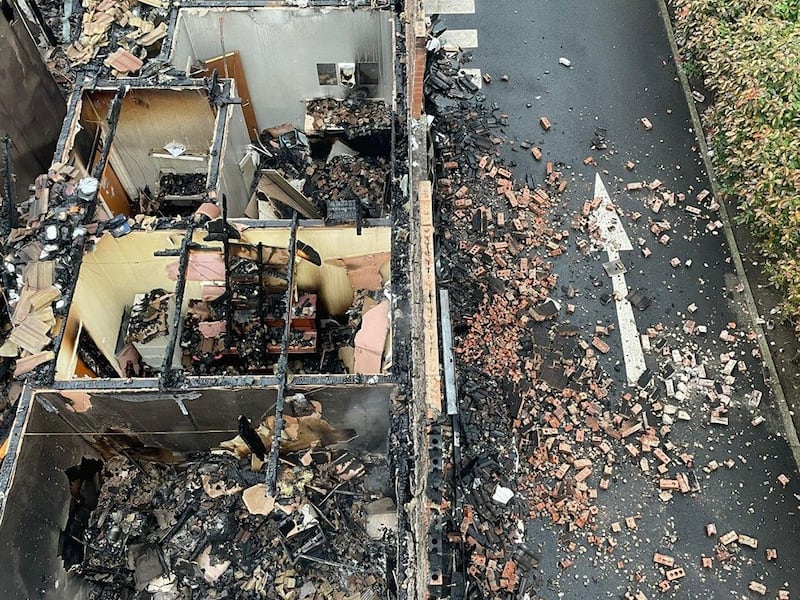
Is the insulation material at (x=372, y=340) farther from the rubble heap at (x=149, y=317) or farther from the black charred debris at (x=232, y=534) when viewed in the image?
the rubble heap at (x=149, y=317)

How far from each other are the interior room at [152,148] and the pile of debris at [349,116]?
202 centimetres

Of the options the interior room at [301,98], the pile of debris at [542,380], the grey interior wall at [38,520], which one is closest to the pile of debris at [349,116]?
the interior room at [301,98]

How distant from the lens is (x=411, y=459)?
789 cm

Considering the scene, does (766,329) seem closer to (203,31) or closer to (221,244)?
(221,244)

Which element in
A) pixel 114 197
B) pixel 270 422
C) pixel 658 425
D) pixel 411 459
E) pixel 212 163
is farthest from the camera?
pixel 658 425

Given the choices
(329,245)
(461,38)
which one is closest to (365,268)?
(329,245)

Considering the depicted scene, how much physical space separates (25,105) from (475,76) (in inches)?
373

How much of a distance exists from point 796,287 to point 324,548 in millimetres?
8466

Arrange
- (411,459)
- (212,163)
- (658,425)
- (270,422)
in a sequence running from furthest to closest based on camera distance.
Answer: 1. (658,425)
2. (212,163)
3. (270,422)
4. (411,459)

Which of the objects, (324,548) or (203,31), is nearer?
(324,548)

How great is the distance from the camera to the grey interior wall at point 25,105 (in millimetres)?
10326

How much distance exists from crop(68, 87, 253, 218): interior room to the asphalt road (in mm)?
6782

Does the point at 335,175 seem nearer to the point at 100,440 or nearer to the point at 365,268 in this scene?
the point at 365,268

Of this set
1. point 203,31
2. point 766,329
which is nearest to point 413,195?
point 203,31
